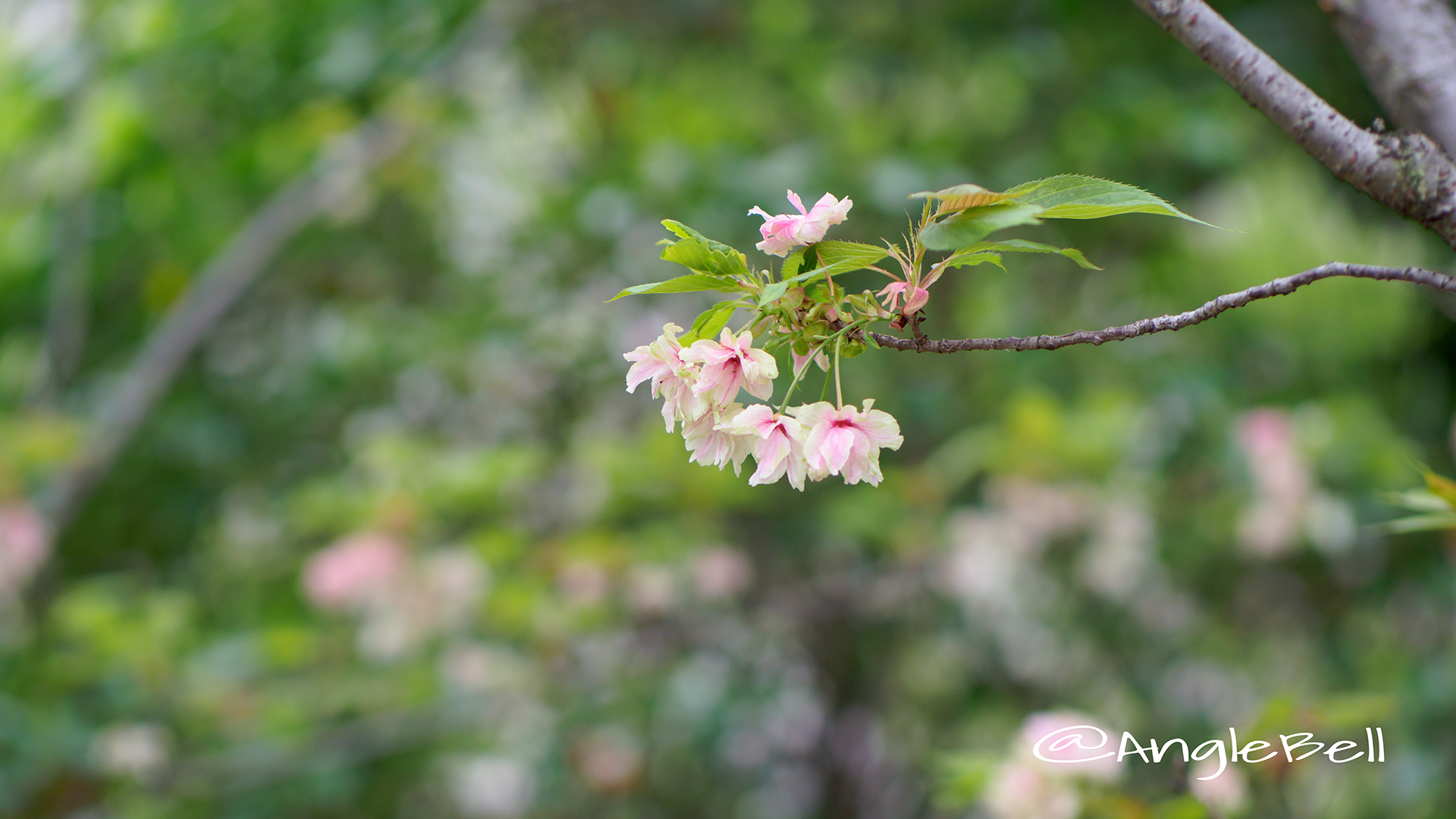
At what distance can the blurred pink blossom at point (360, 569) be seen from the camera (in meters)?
1.25

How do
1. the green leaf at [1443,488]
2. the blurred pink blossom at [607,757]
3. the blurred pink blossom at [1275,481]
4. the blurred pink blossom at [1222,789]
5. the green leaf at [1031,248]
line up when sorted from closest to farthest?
the green leaf at [1031,248], the green leaf at [1443,488], the blurred pink blossom at [1222,789], the blurred pink blossom at [1275,481], the blurred pink blossom at [607,757]

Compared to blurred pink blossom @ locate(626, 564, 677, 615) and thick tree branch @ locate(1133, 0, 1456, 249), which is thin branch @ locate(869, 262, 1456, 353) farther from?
blurred pink blossom @ locate(626, 564, 677, 615)

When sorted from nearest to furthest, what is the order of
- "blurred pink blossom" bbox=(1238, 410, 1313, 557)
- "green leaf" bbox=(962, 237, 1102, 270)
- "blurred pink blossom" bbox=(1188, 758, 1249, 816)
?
"green leaf" bbox=(962, 237, 1102, 270) → "blurred pink blossom" bbox=(1188, 758, 1249, 816) → "blurred pink blossom" bbox=(1238, 410, 1313, 557)

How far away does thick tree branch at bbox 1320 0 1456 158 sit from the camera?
1.13 feet

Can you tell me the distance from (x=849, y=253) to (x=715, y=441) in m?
0.09

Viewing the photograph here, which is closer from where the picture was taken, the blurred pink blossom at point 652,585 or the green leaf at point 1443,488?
the green leaf at point 1443,488

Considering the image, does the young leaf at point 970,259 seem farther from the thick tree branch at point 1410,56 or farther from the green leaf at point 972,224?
the thick tree branch at point 1410,56

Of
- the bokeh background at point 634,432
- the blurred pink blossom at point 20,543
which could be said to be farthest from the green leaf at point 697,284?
the blurred pink blossom at point 20,543

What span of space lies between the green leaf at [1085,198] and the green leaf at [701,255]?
10 cm

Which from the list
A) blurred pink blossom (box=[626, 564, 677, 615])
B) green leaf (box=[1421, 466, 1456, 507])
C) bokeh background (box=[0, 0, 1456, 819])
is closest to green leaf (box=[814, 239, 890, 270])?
green leaf (box=[1421, 466, 1456, 507])

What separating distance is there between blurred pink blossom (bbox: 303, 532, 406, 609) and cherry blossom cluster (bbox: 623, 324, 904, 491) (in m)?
1.04

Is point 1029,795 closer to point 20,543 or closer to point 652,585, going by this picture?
point 652,585

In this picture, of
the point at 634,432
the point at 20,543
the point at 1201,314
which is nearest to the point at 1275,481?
the point at 1201,314

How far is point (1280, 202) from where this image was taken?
1.21 metres
